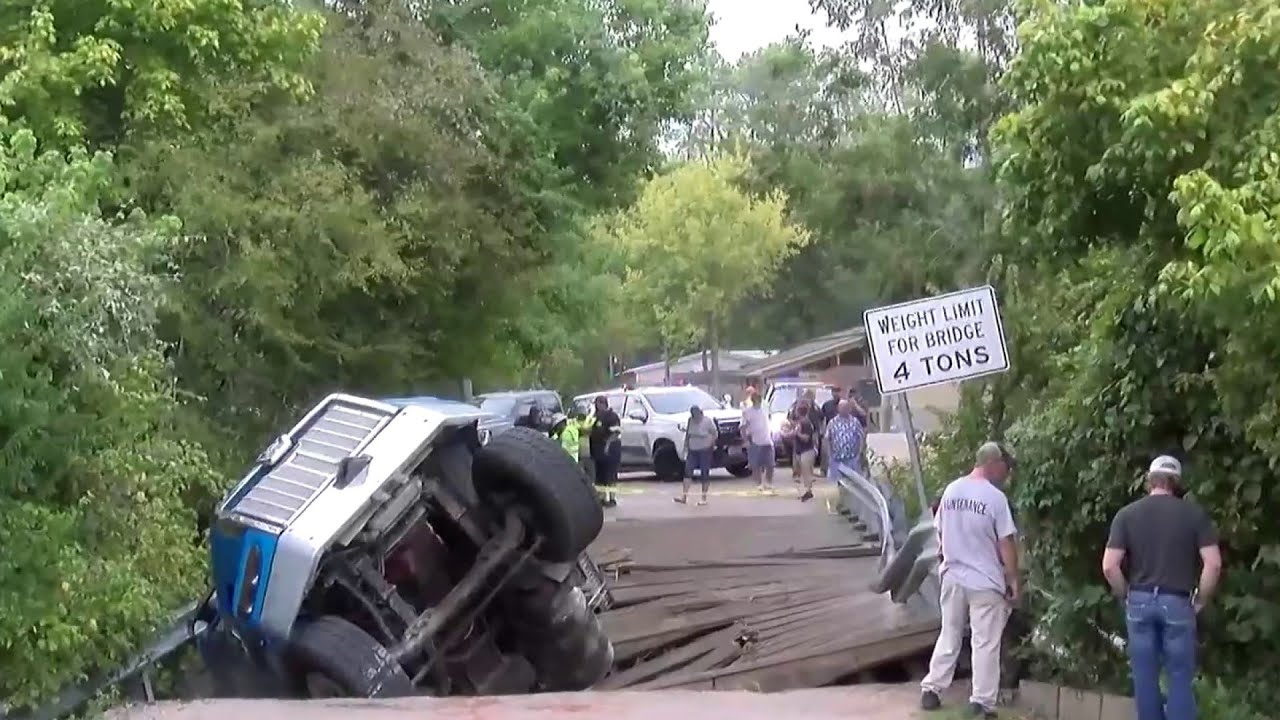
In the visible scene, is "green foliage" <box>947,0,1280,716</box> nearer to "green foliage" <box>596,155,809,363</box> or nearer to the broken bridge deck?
the broken bridge deck

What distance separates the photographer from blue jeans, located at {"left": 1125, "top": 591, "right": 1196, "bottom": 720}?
8.49 metres

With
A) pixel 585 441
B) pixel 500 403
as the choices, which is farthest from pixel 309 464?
pixel 500 403

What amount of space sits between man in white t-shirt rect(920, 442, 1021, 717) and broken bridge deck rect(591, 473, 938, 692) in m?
1.93

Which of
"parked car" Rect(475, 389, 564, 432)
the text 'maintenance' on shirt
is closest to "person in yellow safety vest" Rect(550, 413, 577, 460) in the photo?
"parked car" Rect(475, 389, 564, 432)

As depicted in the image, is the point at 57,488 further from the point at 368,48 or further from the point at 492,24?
the point at 492,24

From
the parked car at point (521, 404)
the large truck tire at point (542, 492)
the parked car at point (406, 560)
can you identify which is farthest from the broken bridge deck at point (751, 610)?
the parked car at point (521, 404)

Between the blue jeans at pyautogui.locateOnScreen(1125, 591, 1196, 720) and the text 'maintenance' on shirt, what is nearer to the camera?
the blue jeans at pyautogui.locateOnScreen(1125, 591, 1196, 720)

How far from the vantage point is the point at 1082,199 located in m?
9.04

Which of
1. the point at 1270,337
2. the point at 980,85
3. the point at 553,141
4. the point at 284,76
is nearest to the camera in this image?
the point at 1270,337

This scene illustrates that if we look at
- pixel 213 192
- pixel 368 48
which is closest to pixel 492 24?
pixel 368 48

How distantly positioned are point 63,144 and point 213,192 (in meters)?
1.48

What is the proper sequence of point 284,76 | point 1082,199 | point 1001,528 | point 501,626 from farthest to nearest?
point 284,76, point 501,626, point 1001,528, point 1082,199

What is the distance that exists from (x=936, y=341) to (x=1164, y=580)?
3.43m

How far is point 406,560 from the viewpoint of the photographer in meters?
12.4
